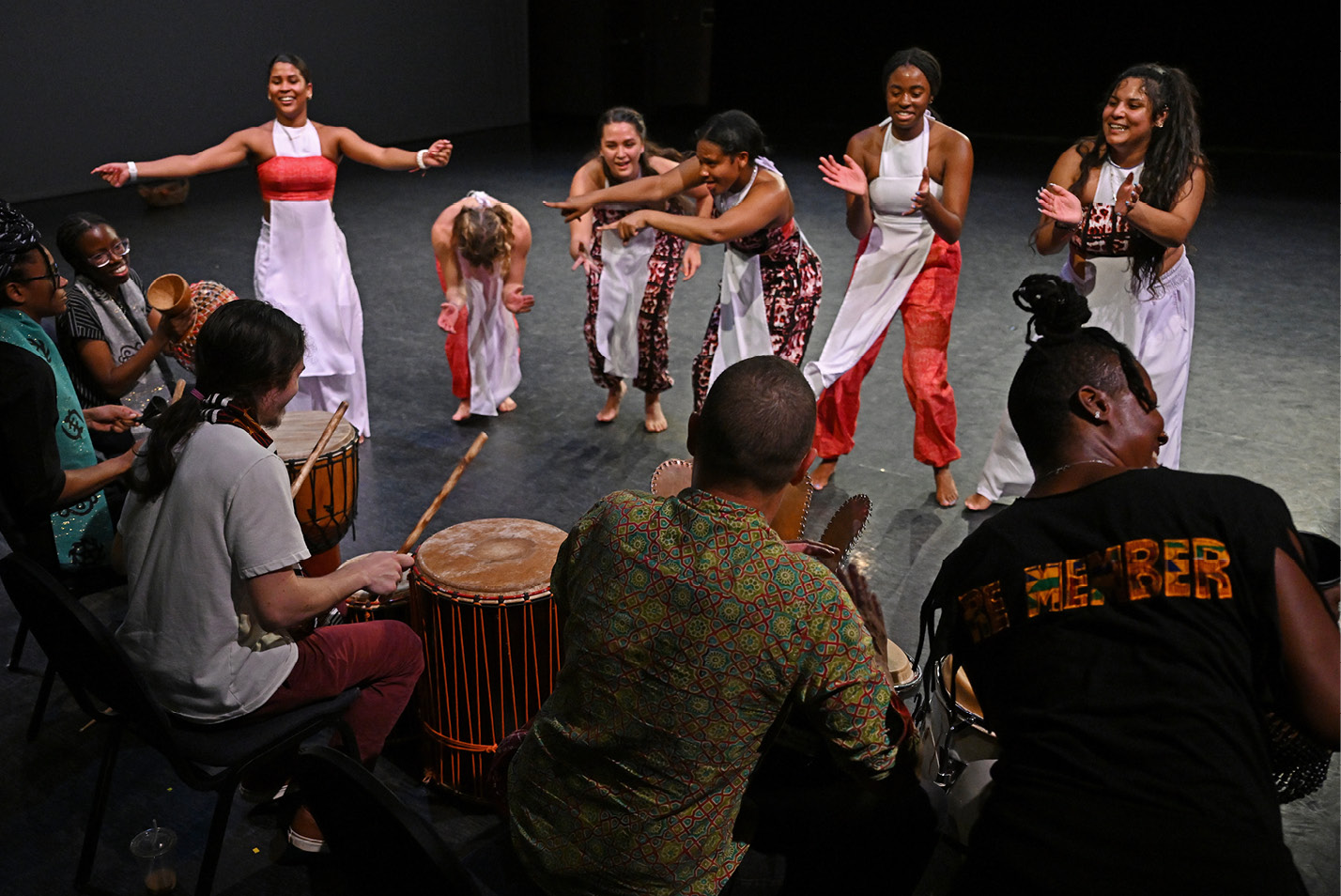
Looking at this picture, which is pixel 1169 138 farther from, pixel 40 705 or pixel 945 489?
pixel 40 705

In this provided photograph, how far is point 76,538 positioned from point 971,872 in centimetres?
263

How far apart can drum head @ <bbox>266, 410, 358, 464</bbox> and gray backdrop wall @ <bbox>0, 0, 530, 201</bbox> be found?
7.74 meters

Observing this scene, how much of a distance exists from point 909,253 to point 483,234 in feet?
6.08

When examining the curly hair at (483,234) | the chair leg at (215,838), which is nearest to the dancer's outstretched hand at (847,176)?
the curly hair at (483,234)

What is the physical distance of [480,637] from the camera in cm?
256

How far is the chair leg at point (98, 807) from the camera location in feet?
7.78

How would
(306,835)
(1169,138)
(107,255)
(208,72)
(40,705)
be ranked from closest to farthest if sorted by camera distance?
(306,835) → (40,705) → (107,255) → (1169,138) → (208,72)

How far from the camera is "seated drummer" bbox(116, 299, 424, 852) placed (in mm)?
2107

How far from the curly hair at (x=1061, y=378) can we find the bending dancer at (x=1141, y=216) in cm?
186

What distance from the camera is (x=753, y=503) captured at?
174 centimetres

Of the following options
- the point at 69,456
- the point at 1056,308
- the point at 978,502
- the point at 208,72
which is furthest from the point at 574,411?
the point at 208,72

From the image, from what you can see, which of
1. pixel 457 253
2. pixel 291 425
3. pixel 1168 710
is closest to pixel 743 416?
pixel 1168 710

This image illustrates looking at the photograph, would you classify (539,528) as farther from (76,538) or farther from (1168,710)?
(1168,710)

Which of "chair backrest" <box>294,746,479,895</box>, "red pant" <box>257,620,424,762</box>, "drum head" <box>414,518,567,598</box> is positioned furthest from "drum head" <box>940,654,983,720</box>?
"red pant" <box>257,620,424,762</box>
